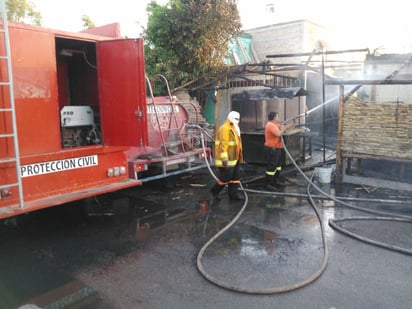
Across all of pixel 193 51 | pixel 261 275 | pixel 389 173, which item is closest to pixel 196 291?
pixel 261 275

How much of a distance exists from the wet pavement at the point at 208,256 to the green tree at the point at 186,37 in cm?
584

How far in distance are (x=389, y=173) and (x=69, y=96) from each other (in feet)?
23.3

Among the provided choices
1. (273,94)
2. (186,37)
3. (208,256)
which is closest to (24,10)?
(186,37)

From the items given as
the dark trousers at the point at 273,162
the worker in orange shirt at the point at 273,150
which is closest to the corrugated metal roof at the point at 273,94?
the worker in orange shirt at the point at 273,150

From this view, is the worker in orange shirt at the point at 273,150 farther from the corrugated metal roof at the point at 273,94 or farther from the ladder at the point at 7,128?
the ladder at the point at 7,128

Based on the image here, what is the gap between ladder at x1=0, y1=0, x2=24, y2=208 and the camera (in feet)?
13.5

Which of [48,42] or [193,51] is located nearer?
[48,42]

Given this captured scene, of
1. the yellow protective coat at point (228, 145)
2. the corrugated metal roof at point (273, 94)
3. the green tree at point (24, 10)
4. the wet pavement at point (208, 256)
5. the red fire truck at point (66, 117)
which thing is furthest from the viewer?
the green tree at point (24, 10)

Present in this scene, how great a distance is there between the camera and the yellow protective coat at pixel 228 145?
6.73m

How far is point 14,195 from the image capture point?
450cm

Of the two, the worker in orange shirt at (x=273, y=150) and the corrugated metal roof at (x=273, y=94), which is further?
the corrugated metal roof at (x=273, y=94)

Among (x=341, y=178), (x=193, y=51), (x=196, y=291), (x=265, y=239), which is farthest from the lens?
(x=193, y=51)

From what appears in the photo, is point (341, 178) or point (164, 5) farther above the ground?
point (164, 5)

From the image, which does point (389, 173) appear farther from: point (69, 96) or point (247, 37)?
point (247, 37)
